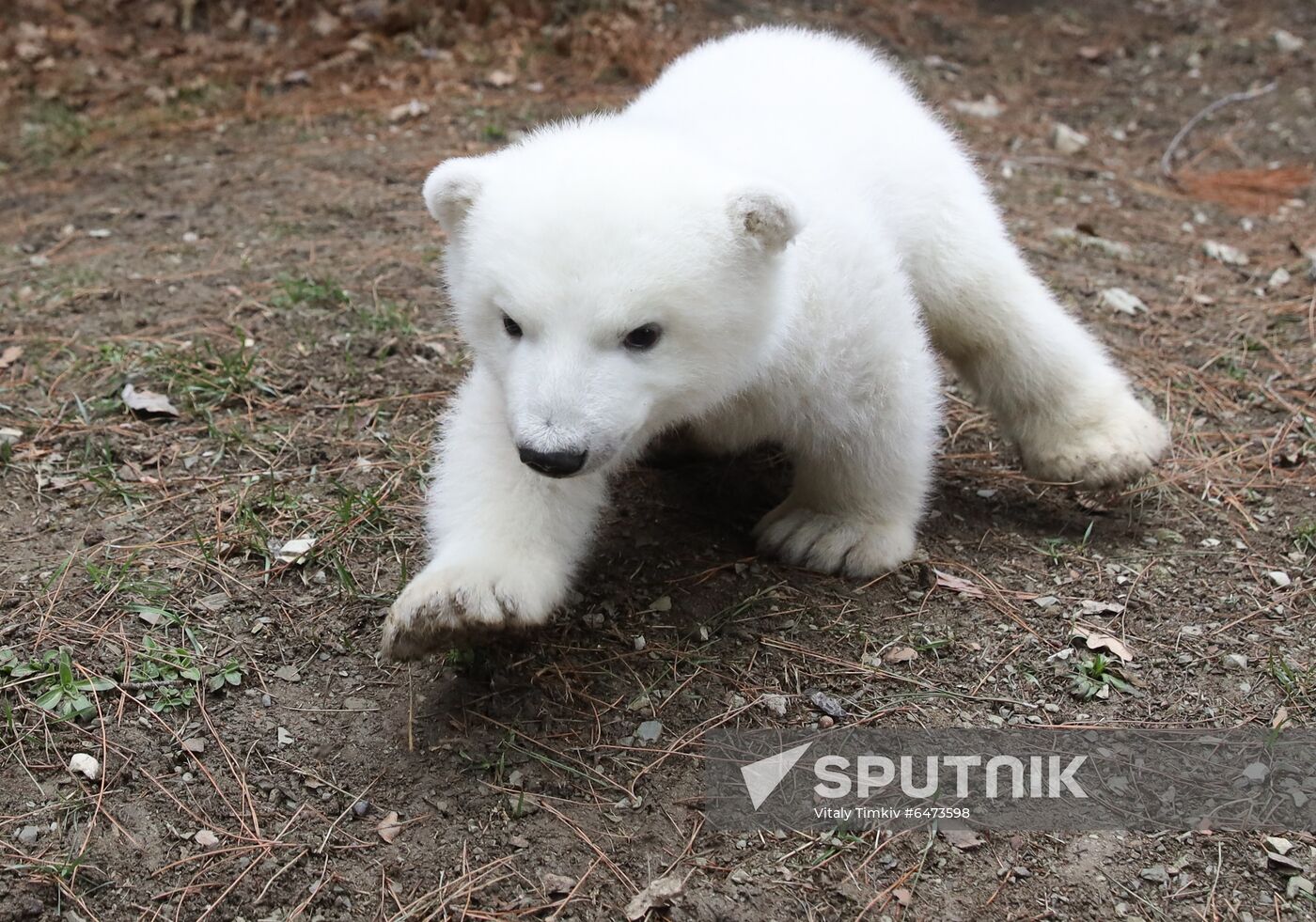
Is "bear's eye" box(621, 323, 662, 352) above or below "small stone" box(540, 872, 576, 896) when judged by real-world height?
above

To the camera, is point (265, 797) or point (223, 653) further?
point (223, 653)

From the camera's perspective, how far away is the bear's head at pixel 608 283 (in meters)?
2.60

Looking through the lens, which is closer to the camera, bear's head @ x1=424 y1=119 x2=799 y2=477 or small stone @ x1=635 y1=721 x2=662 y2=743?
bear's head @ x1=424 y1=119 x2=799 y2=477

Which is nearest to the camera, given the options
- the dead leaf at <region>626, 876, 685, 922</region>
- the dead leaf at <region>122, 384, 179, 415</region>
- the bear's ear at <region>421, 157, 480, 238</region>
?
the dead leaf at <region>626, 876, 685, 922</region>

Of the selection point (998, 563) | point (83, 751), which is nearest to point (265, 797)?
point (83, 751)

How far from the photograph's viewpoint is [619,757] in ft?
9.33

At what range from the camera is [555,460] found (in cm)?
256

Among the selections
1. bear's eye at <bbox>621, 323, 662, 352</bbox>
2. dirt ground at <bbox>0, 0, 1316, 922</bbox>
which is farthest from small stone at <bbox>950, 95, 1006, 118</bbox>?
bear's eye at <bbox>621, 323, 662, 352</bbox>

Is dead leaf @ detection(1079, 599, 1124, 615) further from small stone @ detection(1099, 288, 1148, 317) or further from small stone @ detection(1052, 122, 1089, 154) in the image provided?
small stone @ detection(1052, 122, 1089, 154)

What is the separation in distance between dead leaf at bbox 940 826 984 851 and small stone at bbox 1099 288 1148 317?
11.0 ft

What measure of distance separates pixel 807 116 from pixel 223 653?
2.24m

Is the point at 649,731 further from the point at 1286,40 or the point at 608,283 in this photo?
the point at 1286,40

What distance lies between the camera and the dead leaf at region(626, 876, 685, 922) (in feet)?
8.00

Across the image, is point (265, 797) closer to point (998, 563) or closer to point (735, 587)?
point (735, 587)
